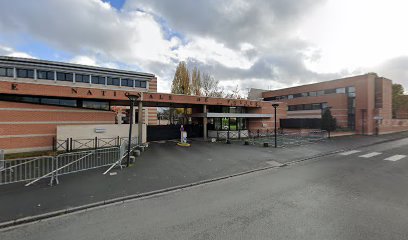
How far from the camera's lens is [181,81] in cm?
3966

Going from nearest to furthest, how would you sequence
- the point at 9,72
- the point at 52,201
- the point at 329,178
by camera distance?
1. the point at 52,201
2. the point at 329,178
3. the point at 9,72

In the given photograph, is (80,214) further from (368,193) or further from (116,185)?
(368,193)

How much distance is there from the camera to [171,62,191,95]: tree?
3938 centimetres

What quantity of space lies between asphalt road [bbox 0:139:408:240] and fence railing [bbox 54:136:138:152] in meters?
14.1

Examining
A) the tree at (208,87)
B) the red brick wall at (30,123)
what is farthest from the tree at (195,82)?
the red brick wall at (30,123)

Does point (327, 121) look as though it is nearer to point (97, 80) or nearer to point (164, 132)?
point (164, 132)

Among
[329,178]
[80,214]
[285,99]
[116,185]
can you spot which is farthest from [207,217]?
[285,99]

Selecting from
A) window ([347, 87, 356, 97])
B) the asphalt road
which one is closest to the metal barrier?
the asphalt road

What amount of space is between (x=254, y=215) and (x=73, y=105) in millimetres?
20731

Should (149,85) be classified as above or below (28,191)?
above

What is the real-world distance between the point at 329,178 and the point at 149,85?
29650mm

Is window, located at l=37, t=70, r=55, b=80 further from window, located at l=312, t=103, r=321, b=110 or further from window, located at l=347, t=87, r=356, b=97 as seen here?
window, located at l=347, t=87, r=356, b=97

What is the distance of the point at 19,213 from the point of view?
5711 mm

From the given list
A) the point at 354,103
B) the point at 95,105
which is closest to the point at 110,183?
the point at 95,105
